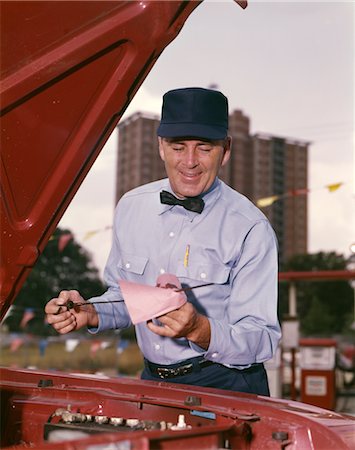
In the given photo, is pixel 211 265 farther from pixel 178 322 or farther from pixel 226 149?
pixel 178 322

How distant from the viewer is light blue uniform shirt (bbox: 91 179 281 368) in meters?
2.59

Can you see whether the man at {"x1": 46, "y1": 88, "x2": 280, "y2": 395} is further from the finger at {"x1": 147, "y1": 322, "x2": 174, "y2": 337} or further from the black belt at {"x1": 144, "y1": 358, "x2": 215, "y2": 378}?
the finger at {"x1": 147, "y1": 322, "x2": 174, "y2": 337}

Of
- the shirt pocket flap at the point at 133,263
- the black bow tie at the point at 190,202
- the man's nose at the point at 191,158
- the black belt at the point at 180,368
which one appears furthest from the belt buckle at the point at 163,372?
the man's nose at the point at 191,158

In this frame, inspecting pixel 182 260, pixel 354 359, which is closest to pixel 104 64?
pixel 182 260

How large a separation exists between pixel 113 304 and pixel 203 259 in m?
0.41

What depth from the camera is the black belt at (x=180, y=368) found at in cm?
270

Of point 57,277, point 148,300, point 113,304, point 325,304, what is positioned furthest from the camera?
point 325,304

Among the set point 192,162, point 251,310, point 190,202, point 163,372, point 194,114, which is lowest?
point 163,372

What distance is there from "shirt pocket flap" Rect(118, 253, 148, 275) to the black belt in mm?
347

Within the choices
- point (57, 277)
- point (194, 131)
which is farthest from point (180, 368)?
point (57, 277)

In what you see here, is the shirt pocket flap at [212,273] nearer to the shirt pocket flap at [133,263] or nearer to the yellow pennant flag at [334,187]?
the shirt pocket flap at [133,263]

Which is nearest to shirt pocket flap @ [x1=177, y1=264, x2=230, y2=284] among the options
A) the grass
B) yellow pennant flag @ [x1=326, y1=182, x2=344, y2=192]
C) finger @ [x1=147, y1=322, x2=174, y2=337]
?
finger @ [x1=147, y1=322, x2=174, y2=337]

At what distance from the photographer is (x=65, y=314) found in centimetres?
263

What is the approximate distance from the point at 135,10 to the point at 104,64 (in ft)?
0.56
